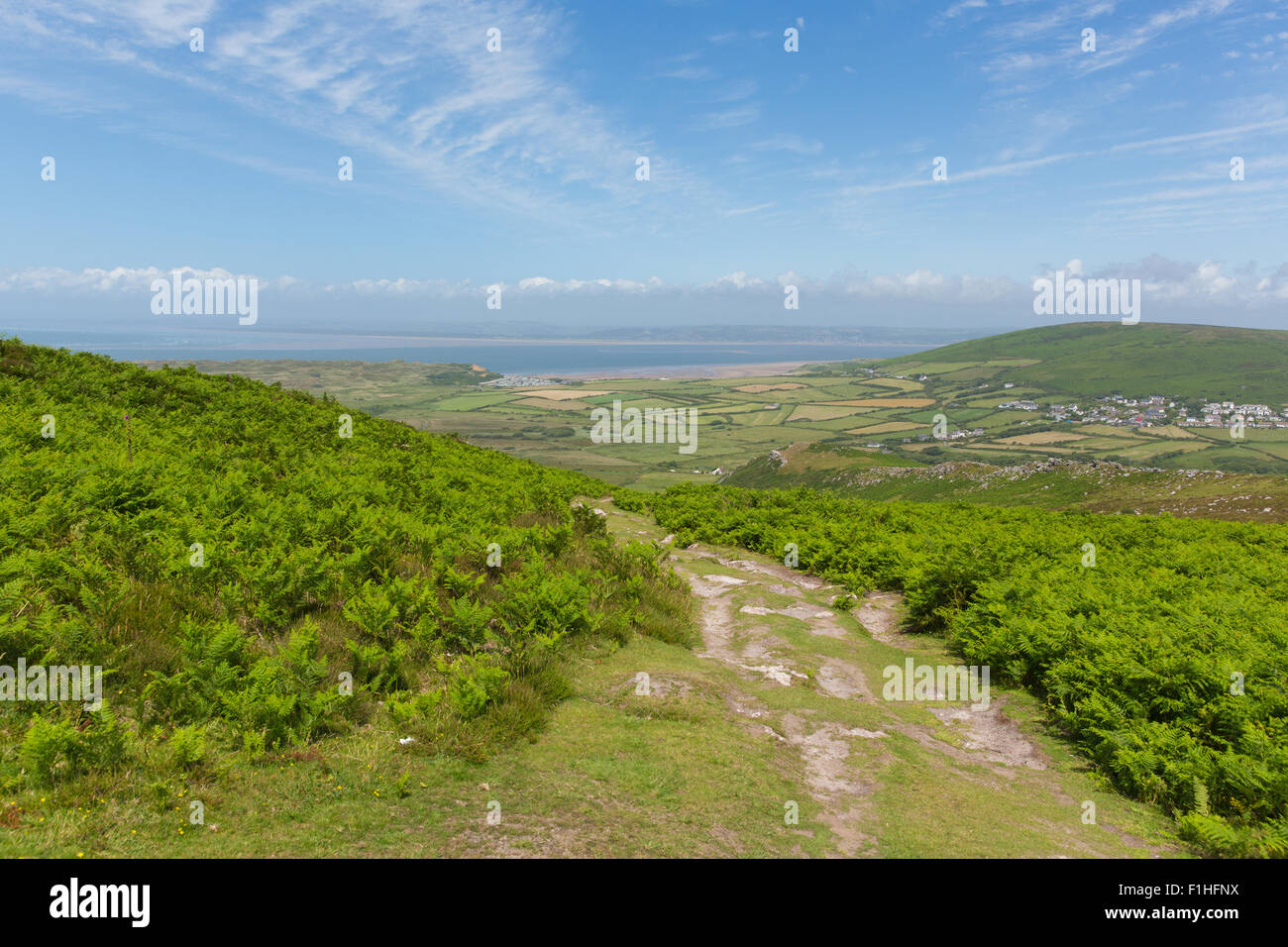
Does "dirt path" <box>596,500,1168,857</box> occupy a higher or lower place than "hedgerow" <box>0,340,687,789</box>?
lower

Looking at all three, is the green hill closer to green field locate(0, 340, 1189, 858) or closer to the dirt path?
green field locate(0, 340, 1189, 858)

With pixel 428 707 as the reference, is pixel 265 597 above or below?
above

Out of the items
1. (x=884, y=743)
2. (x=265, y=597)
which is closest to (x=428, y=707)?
(x=265, y=597)

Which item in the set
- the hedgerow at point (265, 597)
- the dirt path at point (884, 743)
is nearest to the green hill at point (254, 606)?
the hedgerow at point (265, 597)

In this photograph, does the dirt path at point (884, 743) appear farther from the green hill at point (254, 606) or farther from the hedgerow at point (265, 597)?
the hedgerow at point (265, 597)

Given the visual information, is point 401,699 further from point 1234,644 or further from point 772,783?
point 1234,644

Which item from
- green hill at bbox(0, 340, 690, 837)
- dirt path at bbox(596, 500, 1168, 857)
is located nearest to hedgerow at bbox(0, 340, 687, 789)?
green hill at bbox(0, 340, 690, 837)

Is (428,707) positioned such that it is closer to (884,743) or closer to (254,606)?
(254,606)

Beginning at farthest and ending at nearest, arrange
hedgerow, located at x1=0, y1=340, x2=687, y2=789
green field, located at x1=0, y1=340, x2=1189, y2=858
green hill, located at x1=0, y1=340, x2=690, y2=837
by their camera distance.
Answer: hedgerow, located at x1=0, y1=340, x2=687, y2=789 < green hill, located at x1=0, y1=340, x2=690, y2=837 < green field, located at x1=0, y1=340, x2=1189, y2=858
